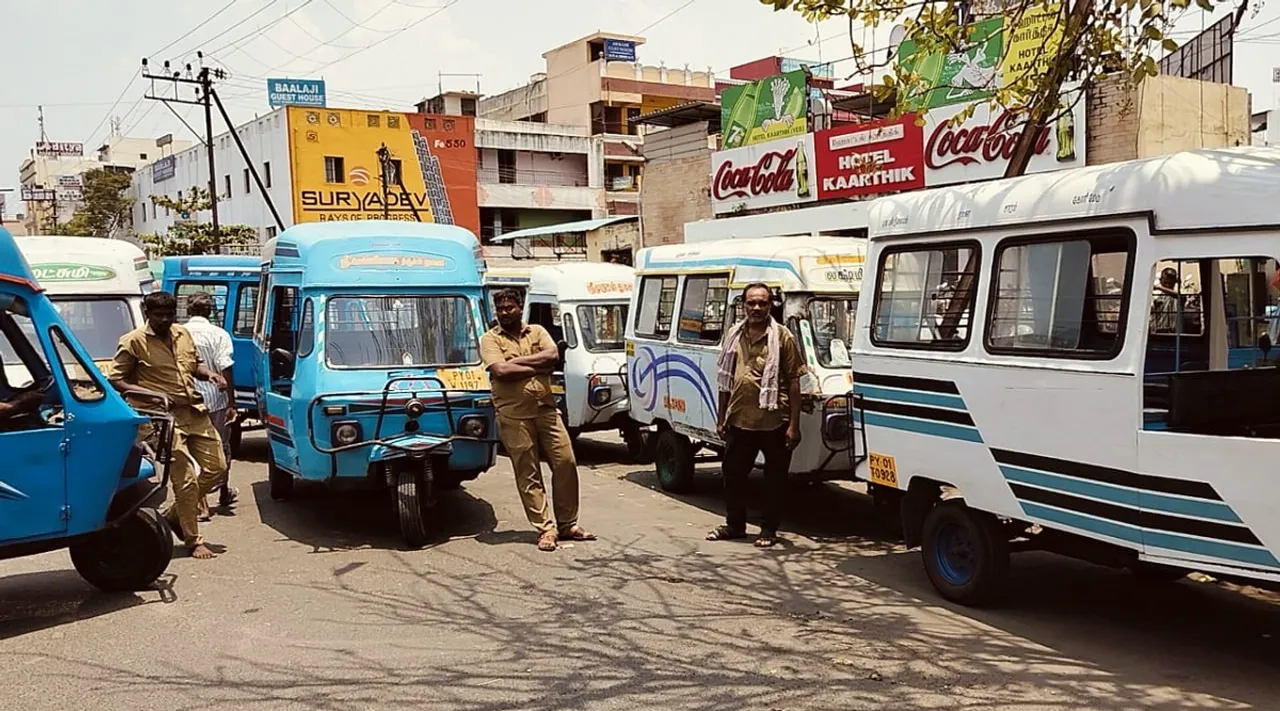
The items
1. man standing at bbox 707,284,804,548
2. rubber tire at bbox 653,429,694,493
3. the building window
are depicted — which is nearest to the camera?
man standing at bbox 707,284,804,548

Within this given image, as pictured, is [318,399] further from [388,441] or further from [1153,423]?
[1153,423]

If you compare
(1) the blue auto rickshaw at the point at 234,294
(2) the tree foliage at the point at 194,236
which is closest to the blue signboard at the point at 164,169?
(2) the tree foliage at the point at 194,236

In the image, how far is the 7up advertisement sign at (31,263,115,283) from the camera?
1005 cm

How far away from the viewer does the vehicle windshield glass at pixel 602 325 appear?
12.3 m

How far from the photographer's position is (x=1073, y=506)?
5.36 meters

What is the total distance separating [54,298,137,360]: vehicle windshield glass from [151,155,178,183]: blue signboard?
46.3 meters

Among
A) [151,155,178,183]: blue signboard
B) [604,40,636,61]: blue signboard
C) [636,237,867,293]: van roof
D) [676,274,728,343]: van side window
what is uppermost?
[604,40,636,61]: blue signboard

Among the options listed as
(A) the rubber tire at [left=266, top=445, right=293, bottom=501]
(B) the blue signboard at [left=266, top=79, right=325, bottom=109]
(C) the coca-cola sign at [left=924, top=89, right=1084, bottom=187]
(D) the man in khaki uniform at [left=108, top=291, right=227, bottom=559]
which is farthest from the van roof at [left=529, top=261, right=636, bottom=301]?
(B) the blue signboard at [left=266, top=79, right=325, bottom=109]

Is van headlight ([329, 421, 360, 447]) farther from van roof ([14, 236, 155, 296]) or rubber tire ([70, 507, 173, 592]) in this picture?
van roof ([14, 236, 155, 296])

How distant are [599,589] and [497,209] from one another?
41393 mm

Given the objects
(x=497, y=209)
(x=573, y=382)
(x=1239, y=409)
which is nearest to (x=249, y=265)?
(x=573, y=382)

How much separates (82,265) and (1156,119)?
512 inches

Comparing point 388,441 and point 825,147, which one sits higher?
point 825,147

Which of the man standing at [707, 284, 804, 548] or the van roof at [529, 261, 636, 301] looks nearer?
the man standing at [707, 284, 804, 548]
